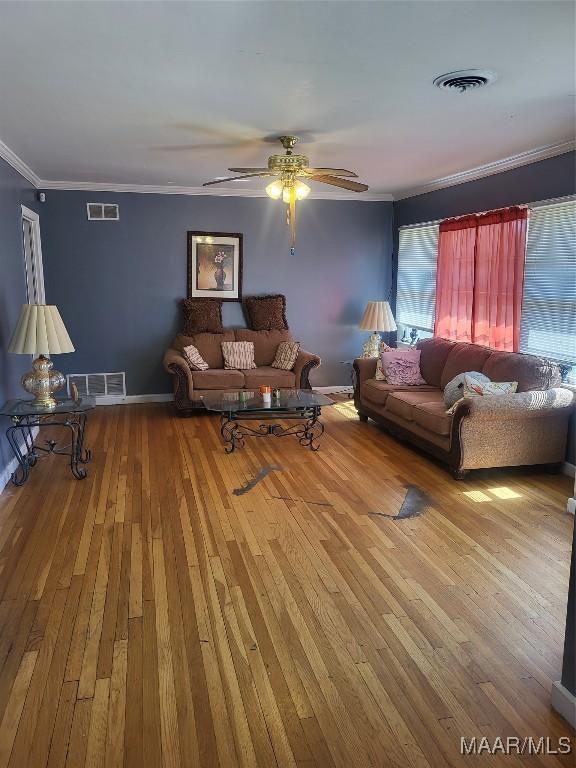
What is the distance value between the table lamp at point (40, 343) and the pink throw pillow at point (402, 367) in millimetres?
3158

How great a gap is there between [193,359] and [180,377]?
422mm

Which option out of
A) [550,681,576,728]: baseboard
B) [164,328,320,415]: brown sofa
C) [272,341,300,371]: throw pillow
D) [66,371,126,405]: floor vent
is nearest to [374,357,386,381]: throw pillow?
[164,328,320,415]: brown sofa

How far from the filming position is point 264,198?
7.05m

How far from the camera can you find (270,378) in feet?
21.4

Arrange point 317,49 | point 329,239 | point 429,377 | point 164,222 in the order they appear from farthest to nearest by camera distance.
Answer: point 329,239
point 164,222
point 429,377
point 317,49

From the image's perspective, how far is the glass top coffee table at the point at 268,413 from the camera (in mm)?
5047

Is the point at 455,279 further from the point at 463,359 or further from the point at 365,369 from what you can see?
the point at 365,369

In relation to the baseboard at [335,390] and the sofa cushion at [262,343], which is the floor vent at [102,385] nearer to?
the sofa cushion at [262,343]

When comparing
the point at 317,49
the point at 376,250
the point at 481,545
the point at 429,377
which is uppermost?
the point at 317,49

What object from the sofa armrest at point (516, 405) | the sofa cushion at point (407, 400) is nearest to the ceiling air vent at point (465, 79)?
the sofa armrest at point (516, 405)

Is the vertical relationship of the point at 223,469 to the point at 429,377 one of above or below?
below

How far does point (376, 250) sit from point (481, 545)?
4.93m

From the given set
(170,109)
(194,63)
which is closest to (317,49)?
(194,63)

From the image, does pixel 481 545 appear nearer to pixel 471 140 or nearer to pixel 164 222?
pixel 471 140
